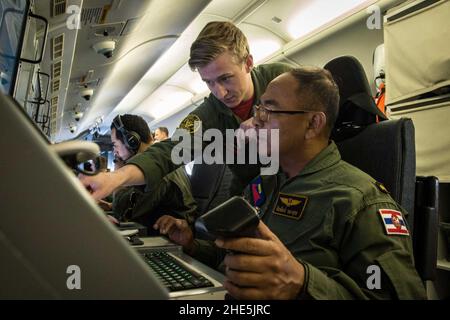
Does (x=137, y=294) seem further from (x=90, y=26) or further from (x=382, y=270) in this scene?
(x=90, y=26)

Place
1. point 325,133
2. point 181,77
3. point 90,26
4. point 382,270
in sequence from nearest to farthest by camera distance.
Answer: point 382,270, point 325,133, point 90,26, point 181,77

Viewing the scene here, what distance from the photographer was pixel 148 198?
2.27 metres

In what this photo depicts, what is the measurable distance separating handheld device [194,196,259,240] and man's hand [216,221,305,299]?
0.05 meters

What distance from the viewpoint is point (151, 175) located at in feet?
4.70

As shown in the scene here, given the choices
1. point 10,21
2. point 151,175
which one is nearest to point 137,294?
point 151,175

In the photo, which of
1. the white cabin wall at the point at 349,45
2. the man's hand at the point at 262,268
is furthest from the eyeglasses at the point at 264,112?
the white cabin wall at the point at 349,45

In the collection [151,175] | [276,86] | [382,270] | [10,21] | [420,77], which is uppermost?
[10,21]

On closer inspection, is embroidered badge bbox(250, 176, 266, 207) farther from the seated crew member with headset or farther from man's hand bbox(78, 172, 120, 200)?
the seated crew member with headset

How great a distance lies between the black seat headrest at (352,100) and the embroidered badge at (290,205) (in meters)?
0.44

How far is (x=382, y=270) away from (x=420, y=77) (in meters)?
1.95

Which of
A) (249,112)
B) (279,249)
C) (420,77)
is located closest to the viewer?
(279,249)

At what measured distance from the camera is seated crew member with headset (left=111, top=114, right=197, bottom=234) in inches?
90.0

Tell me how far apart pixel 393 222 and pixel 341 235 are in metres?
0.14

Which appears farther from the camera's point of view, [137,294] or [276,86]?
[276,86]
